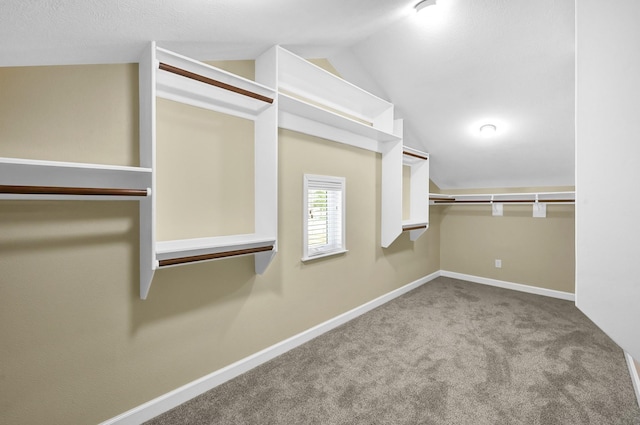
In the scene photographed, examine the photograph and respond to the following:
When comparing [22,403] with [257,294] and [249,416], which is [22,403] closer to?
[249,416]

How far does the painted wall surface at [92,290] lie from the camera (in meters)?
1.44

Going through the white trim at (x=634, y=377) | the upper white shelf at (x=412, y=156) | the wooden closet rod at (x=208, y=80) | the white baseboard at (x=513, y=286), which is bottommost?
the white trim at (x=634, y=377)

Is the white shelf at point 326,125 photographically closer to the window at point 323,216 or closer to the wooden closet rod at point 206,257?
the window at point 323,216

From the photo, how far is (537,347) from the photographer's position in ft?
8.83

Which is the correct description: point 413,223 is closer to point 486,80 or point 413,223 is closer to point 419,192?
point 419,192

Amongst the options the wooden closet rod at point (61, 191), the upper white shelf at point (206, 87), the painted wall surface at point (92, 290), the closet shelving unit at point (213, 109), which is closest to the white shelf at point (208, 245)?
the closet shelving unit at point (213, 109)

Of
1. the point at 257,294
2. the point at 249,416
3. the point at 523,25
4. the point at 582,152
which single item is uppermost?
the point at 523,25

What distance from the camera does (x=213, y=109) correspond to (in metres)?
2.10

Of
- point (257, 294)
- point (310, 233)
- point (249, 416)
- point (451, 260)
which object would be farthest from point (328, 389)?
point (451, 260)

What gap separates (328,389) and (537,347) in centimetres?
197

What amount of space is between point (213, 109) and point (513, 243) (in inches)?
175

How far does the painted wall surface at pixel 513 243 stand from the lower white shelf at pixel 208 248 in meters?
3.58

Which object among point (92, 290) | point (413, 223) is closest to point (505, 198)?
point (413, 223)

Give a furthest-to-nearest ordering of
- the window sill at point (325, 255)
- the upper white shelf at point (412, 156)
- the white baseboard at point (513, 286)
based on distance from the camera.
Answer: the white baseboard at point (513, 286) < the upper white shelf at point (412, 156) < the window sill at point (325, 255)
